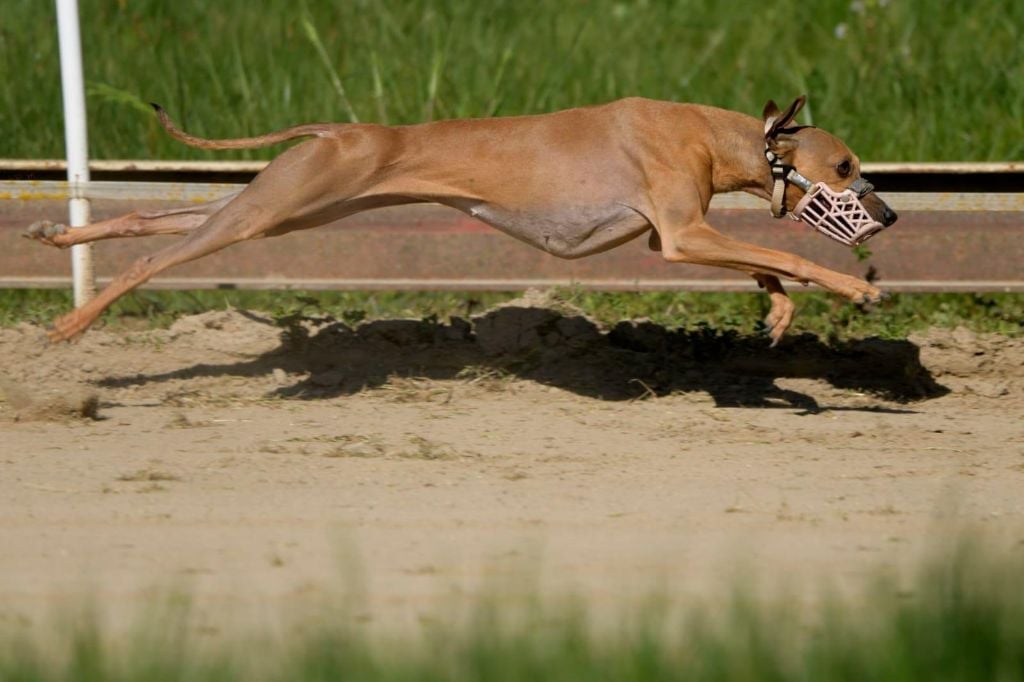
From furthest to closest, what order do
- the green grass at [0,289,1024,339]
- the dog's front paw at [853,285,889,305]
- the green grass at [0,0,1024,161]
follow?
1. the green grass at [0,0,1024,161]
2. the green grass at [0,289,1024,339]
3. the dog's front paw at [853,285,889,305]

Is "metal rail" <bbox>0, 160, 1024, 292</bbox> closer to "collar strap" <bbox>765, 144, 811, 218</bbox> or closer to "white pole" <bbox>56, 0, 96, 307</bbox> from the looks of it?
"white pole" <bbox>56, 0, 96, 307</bbox>

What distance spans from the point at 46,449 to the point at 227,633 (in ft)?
7.27

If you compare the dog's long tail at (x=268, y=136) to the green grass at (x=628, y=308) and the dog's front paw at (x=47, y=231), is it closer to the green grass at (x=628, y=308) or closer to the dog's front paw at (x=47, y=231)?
the dog's front paw at (x=47, y=231)

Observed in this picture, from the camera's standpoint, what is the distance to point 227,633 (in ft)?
10.5

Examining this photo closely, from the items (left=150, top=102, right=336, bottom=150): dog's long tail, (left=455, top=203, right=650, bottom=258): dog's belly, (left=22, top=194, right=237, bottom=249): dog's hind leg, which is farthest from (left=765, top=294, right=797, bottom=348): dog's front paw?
(left=22, top=194, right=237, bottom=249): dog's hind leg

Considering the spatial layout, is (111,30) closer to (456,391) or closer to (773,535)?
(456,391)

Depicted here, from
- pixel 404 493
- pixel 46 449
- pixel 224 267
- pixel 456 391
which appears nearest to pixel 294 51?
pixel 224 267

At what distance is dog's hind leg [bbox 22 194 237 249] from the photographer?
616 cm

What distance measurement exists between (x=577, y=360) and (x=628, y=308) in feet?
3.16

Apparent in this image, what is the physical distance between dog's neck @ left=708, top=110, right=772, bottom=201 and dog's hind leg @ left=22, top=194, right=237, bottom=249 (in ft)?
6.74

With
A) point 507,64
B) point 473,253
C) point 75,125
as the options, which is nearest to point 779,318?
point 473,253

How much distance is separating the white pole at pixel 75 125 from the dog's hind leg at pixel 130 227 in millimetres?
767

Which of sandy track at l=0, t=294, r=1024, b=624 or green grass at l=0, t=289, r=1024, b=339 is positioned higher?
green grass at l=0, t=289, r=1024, b=339

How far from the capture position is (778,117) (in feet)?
19.4
